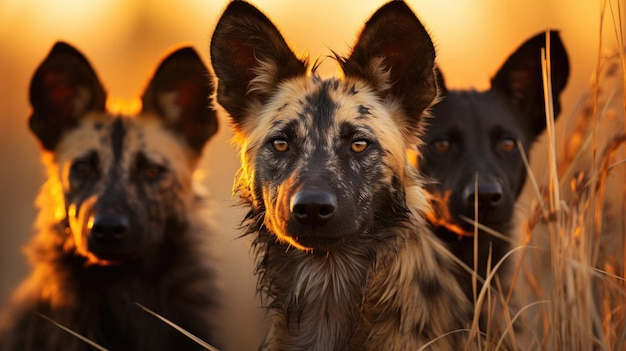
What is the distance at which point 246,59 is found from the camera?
422cm

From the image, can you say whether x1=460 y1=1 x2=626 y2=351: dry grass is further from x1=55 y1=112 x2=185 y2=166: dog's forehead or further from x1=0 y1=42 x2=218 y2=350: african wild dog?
x1=55 y1=112 x2=185 y2=166: dog's forehead

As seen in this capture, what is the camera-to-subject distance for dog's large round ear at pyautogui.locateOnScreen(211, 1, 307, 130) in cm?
405

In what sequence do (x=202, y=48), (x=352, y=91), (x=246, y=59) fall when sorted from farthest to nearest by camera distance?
1. (x=202, y=48)
2. (x=246, y=59)
3. (x=352, y=91)

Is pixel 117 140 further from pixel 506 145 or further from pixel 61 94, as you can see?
pixel 506 145

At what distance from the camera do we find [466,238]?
4.79m

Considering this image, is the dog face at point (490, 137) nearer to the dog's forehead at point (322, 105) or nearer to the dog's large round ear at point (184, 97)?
the dog's forehead at point (322, 105)

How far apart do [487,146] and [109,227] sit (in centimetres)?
226

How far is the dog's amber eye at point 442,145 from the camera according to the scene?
16.1 ft

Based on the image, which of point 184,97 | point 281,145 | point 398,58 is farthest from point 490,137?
point 184,97

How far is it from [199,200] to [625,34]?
9.80 feet

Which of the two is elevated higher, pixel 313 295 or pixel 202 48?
pixel 202 48

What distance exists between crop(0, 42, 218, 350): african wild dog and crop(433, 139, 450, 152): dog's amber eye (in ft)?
5.32

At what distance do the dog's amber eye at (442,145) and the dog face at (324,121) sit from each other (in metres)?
0.78

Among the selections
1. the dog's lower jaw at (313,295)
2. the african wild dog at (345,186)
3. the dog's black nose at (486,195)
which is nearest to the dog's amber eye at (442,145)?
the dog's black nose at (486,195)
